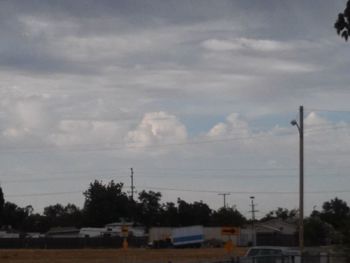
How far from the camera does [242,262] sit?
3450cm

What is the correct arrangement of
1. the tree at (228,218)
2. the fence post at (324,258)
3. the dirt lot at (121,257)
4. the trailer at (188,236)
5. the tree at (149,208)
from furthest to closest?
the tree at (149,208)
the tree at (228,218)
the trailer at (188,236)
the dirt lot at (121,257)
the fence post at (324,258)

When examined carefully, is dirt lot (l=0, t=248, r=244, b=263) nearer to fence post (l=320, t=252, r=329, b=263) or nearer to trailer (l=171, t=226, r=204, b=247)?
fence post (l=320, t=252, r=329, b=263)

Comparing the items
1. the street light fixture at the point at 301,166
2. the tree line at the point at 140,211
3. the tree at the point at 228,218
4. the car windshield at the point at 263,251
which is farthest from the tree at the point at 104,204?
the car windshield at the point at 263,251

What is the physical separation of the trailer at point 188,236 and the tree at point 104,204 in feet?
153

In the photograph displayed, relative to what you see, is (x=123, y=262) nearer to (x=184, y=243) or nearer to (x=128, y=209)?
(x=184, y=243)

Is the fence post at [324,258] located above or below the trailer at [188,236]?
below

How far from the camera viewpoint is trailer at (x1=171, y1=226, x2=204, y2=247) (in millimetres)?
111562

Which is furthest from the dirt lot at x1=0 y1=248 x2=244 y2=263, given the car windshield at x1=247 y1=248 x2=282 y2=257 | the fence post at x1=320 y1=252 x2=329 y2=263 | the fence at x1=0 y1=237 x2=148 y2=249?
the fence at x1=0 y1=237 x2=148 y2=249

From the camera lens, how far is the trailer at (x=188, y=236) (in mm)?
111562

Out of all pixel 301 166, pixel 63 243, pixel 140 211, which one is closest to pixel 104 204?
pixel 140 211

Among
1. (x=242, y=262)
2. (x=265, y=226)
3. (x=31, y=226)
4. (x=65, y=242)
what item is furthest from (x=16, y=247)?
(x=242, y=262)

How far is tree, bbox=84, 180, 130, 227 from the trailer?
46782 mm

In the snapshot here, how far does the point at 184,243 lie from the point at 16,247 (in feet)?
68.2

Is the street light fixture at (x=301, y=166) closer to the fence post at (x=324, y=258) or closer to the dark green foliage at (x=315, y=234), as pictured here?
the fence post at (x=324, y=258)
